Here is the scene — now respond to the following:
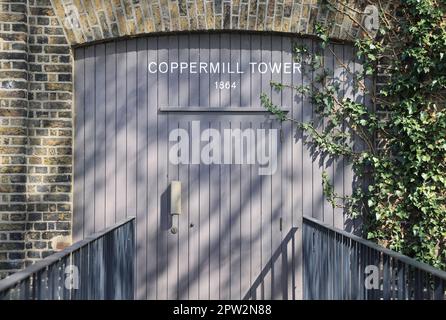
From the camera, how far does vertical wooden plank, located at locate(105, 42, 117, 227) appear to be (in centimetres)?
588

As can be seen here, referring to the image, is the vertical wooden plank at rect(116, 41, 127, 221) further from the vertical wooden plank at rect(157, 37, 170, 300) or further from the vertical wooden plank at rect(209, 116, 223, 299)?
the vertical wooden plank at rect(209, 116, 223, 299)

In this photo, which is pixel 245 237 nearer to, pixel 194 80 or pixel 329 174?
pixel 329 174

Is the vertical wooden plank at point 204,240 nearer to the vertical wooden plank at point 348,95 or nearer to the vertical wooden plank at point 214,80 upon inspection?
the vertical wooden plank at point 214,80

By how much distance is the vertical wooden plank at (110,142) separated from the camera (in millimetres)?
5883

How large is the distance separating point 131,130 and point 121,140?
14 cm

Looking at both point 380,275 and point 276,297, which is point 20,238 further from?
point 380,275

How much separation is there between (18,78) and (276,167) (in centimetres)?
260

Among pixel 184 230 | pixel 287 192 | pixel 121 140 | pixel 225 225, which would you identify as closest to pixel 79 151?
pixel 121 140

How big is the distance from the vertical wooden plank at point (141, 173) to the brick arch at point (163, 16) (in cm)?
26

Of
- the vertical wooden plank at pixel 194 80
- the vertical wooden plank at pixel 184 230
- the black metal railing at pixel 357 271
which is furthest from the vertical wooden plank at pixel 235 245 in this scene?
the vertical wooden plank at pixel 194 80

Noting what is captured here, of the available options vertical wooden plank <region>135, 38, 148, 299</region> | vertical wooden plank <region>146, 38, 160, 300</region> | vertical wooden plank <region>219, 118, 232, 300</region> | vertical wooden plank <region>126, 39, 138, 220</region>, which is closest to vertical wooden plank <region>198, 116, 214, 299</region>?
vertical wooden plank <region>219, 118, 232, 300</region>

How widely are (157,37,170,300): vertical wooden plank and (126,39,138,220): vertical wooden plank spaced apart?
240 millimetres

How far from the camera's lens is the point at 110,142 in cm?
591

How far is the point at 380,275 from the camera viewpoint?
3.39 m
